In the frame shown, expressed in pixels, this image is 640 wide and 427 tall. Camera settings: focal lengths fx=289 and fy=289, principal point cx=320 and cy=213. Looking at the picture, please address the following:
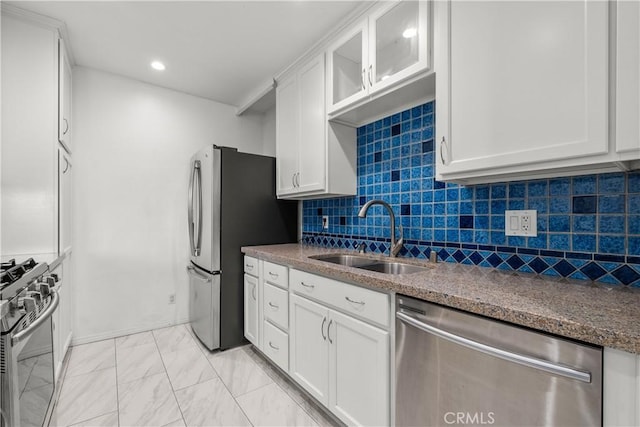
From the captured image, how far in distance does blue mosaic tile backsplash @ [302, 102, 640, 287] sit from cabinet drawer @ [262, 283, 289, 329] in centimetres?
73

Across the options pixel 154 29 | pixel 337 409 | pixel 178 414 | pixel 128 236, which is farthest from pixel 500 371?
pixel 128 236

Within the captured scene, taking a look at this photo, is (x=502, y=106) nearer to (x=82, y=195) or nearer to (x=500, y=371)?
(x=500, y=371)

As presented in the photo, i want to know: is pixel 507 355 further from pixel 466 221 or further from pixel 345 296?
pixel 466 221

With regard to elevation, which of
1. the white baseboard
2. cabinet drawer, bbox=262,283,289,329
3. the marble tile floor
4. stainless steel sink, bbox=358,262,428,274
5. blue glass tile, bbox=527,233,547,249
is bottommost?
the marble tile floor

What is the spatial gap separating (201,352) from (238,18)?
2.58 m

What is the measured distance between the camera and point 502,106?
114 cm

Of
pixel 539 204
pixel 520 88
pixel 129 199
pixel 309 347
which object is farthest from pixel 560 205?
pixel 129 199

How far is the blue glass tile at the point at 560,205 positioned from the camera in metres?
1.25

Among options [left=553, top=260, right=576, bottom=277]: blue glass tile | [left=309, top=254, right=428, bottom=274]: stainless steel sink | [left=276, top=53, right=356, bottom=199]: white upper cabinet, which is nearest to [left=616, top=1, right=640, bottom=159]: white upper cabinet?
[left=553, top=260, right=576, bottom=277]: blue glass tile

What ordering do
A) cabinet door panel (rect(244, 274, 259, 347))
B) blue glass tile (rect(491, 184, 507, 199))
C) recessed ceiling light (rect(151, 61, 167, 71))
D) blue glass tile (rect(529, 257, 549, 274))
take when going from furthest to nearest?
recessed ceiling light (rect(151, 61, 167, 71)), cabinet door panel (rect(244, 274, 259, 347)), blue glass tile (rect(491, 184, 507, 199)), blue glass tile (rect(529, 257, 549, 274))

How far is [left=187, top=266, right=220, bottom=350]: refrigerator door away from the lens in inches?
94.3

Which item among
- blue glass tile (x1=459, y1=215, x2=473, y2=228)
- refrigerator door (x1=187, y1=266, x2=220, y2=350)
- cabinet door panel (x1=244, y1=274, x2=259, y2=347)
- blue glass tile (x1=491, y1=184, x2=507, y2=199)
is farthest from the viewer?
refrigerator door (x1=187, y1=266, x2=220, y2=350)

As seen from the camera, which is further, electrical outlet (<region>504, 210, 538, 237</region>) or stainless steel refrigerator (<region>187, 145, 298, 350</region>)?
stainless steel refrigerator (<region>187, 145, 298, 350</region>)

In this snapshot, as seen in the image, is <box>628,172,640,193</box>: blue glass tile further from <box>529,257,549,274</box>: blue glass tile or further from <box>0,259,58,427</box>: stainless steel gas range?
<box>0,259,58,427</box>: stainless steel gas range
